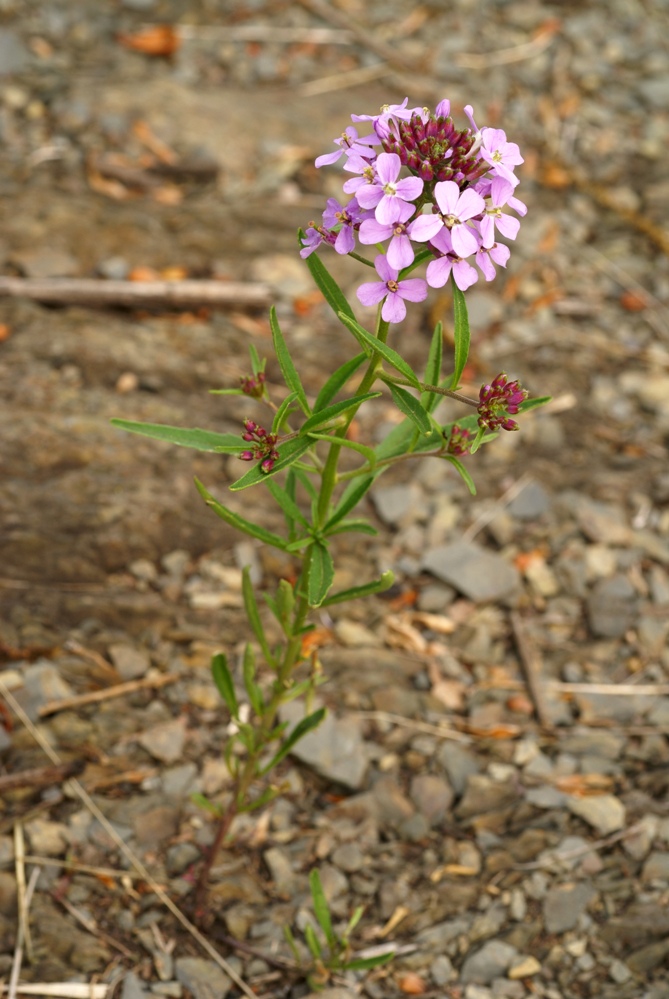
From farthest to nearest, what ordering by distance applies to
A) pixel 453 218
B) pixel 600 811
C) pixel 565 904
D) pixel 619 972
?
1. pixel 600 811
2. pixel 565 904
3. pixel 619 972
4. pixel 453 218

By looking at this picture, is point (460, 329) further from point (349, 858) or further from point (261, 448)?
point (349, 858)

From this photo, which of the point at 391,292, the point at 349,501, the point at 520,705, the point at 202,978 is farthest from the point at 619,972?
the point at 391,292

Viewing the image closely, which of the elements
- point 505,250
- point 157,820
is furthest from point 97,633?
point 505,250

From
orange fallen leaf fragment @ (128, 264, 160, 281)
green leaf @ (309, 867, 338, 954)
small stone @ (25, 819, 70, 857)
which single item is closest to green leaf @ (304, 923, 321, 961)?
green leaf @ (309, 867, 338, 954)

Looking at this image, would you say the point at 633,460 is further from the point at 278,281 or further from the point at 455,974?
the point at 455,974

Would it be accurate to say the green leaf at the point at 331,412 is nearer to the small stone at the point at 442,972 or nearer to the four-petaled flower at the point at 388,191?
the four-petaled flower at the point at 388,191
